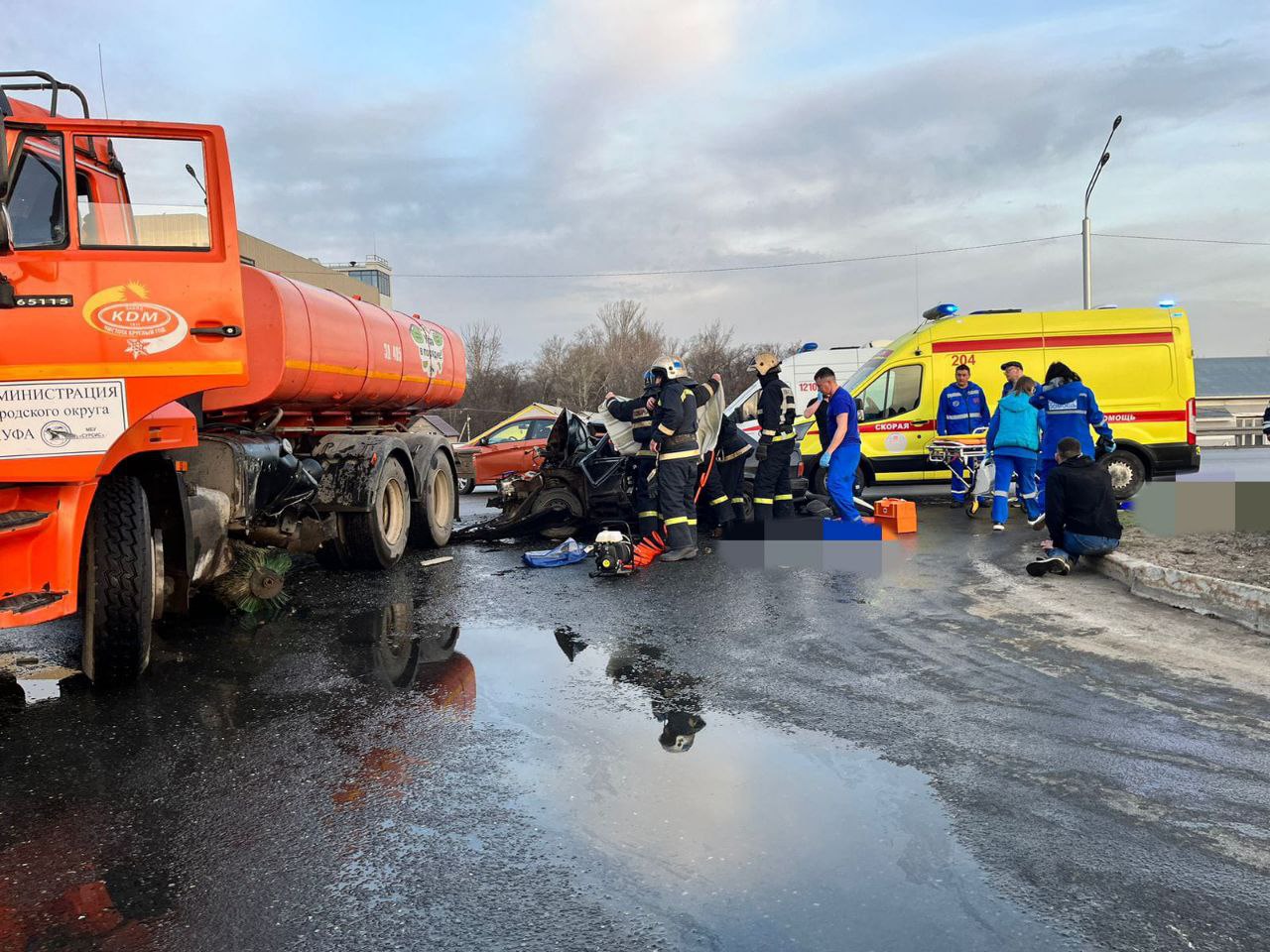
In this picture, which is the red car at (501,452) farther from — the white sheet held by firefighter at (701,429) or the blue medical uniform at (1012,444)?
the blue medical uniform at (1012,444)

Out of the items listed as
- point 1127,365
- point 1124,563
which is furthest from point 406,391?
point 1127,365

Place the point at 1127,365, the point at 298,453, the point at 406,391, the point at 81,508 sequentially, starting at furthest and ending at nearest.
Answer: the point at 1127,365 < the point at 406,391 < the point at 298,453 < the point at 81,508

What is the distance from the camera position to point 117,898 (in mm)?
2916

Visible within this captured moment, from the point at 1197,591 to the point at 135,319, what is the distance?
6979 mm

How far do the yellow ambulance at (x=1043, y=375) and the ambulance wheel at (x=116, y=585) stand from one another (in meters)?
10.4

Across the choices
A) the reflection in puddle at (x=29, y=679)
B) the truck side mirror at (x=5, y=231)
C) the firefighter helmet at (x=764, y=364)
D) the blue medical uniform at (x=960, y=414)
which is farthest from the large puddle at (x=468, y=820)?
the blue medical uniform at (x=960, y=414)

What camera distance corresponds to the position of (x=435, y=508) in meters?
10.6

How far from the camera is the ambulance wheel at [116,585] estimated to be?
5.02m

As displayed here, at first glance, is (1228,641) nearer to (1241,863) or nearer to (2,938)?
(1241,863)

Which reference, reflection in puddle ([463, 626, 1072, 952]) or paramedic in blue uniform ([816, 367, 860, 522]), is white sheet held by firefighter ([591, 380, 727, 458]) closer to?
paramedic in blue uniform ([816, 367, 860, 522])

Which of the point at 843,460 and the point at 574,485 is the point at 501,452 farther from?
the point at 843,460

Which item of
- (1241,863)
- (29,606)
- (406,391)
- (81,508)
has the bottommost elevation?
(1241,863)

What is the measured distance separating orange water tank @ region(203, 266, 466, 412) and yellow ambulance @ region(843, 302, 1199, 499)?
625 cm

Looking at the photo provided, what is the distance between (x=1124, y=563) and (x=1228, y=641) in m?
1.97
